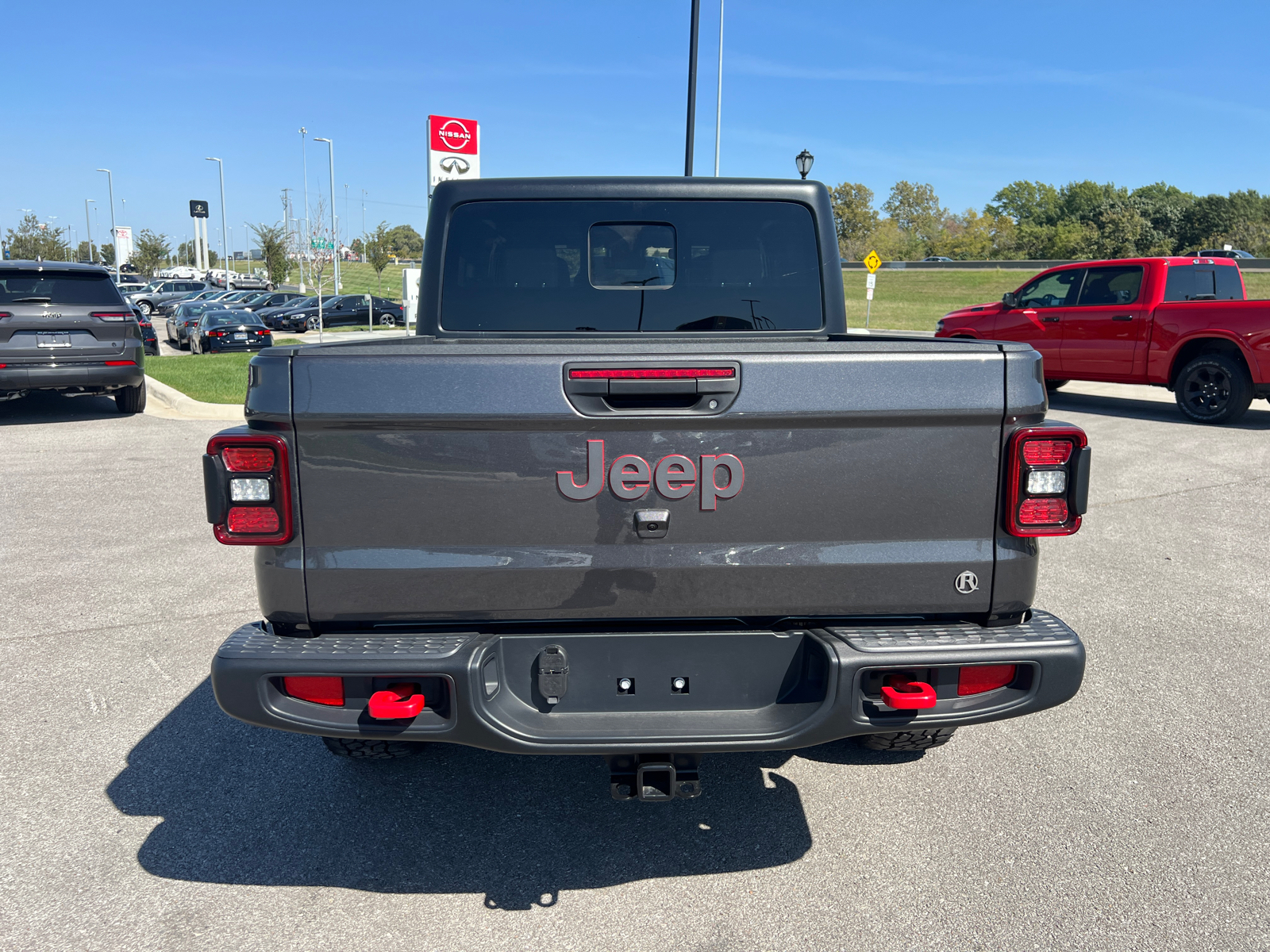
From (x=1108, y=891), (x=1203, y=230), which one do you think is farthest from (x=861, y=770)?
(x=1203, y=230)

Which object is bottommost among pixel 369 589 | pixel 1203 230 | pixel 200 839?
pixel 200 839

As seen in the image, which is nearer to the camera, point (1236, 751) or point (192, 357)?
point (1236, 751)

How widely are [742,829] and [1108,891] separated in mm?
1094

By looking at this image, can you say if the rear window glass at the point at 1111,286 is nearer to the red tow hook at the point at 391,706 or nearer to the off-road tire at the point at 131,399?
the off-road tire at the point at 131,399

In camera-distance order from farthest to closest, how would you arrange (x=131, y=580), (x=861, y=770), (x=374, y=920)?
(x=131, y=580) < (x=861, y=770) < (x=374, y=920)

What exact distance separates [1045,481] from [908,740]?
4.59 feet

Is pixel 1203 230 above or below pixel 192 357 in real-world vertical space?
above

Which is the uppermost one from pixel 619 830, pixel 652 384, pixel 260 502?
pixel 652 384

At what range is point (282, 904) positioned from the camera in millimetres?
2783

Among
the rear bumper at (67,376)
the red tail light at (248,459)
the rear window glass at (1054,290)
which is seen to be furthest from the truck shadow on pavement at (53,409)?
the rear window glass at (1054,290)

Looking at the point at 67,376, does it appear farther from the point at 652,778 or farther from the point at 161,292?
the point at 161,292

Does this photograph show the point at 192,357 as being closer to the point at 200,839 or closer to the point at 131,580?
the point at 131,580

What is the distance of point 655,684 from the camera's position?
2.59 metres

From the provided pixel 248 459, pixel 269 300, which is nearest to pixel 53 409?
pixel 248 459
